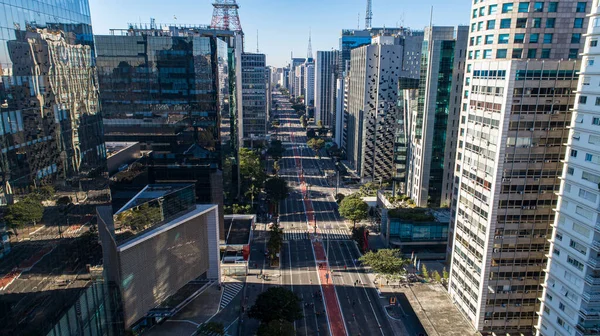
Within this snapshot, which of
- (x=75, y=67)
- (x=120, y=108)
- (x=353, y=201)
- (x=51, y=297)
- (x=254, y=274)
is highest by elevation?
(x=75, y=67)

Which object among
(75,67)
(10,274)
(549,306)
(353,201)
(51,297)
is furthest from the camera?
(353,201)

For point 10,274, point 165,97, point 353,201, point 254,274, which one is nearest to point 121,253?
point 10,274

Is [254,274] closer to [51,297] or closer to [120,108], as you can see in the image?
[120,108]

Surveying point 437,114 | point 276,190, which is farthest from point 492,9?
point 276,190

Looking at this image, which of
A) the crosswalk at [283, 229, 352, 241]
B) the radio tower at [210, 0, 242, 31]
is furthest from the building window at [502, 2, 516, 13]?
the radio tower at [210, 0, 242, 31]

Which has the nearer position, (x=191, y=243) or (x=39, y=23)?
(x=39, y=23)
